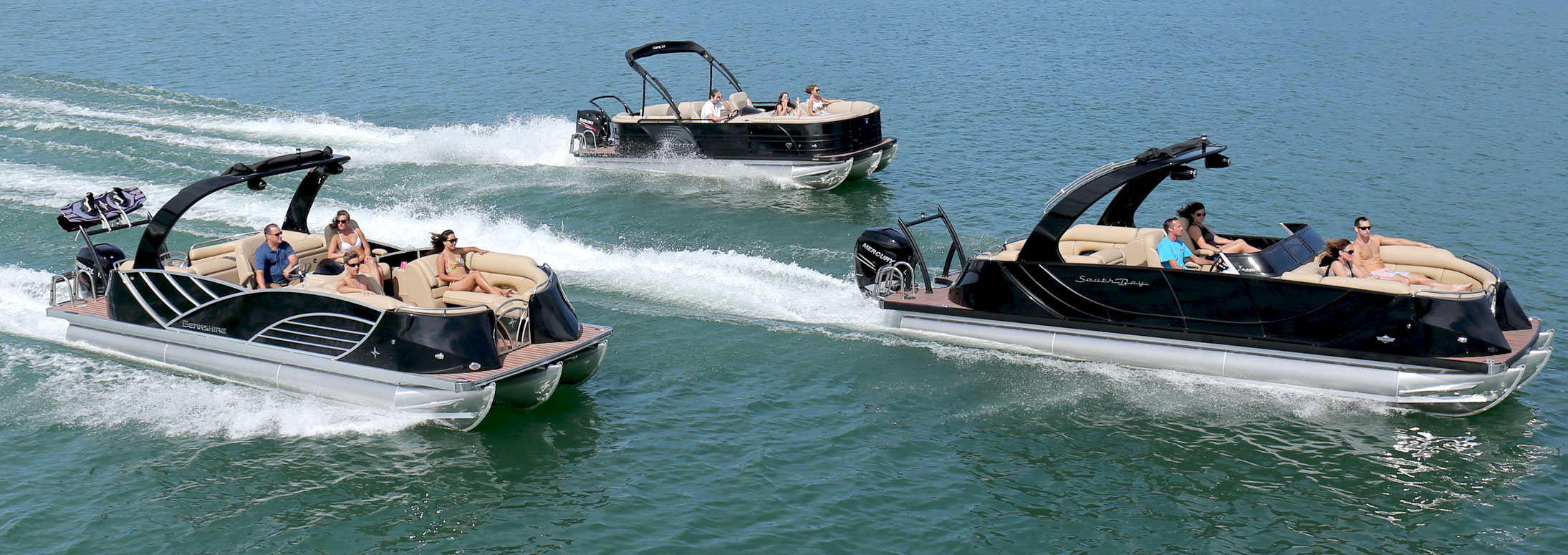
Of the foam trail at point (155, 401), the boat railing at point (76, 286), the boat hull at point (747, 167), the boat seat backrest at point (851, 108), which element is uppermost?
the boat seat backrest at point (851, 108)

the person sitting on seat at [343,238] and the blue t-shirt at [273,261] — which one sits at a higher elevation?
the person sitting on seat at [343,238]

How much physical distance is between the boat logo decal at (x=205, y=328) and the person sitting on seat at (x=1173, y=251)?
36.0 feet

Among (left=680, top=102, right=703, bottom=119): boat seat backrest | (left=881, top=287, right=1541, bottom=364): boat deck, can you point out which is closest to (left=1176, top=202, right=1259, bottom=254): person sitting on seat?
(left=881, top=287, right=1541, bottom=364): boat deck

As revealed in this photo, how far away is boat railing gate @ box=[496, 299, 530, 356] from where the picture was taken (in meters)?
→ 13.2

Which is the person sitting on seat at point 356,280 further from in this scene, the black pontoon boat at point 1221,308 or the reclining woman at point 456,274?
the black pontoon boat at point 1221,308

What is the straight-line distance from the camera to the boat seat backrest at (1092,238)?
50.8 feet

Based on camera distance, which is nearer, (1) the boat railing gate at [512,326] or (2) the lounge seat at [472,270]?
(1) the boat railing gate at [512,326]

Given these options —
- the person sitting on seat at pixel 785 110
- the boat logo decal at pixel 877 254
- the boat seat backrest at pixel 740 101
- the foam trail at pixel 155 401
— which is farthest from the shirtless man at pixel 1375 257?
the boat seat backrest at pixel 740 101

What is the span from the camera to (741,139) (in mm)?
25094

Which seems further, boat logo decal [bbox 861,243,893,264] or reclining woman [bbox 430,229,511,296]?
boat logo decal [bbox 861,243,893,264]

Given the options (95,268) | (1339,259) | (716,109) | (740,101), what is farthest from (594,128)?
(1339,259)

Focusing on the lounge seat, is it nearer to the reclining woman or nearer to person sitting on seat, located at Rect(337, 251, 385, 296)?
the reclining woman

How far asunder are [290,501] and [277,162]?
4.64 m

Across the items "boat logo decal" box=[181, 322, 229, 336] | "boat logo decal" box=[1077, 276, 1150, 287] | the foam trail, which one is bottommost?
the foam trail
